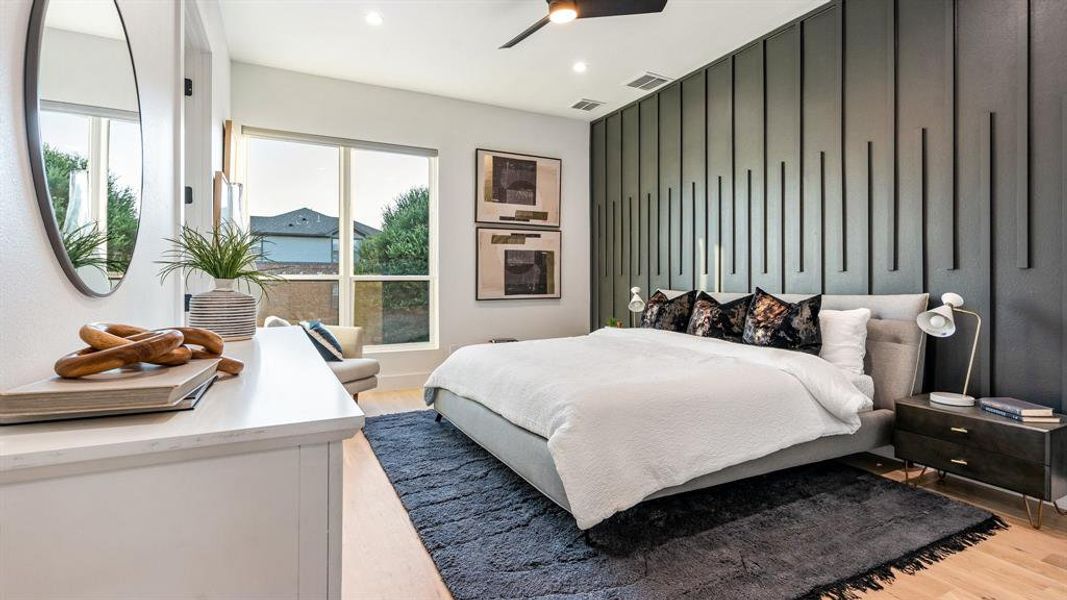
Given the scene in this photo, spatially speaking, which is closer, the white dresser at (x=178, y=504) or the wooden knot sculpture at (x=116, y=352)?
the white dresser at (x=178, y=504)

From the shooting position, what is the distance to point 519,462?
238 cm

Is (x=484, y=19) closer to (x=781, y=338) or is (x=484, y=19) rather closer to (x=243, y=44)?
(x=243, y=44)

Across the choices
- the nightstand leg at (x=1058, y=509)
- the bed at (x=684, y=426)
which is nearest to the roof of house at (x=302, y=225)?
the bed at (x=684, y=426)

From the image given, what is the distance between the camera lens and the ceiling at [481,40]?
3506 millimetres

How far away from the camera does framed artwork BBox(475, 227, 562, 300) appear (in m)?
5.37

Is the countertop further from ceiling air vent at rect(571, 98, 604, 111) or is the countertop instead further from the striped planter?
ceiling air vent at rect(571, 98, 604, 111)

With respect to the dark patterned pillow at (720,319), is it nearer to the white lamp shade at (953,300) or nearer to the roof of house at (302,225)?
the white lamp shade at (953,300)

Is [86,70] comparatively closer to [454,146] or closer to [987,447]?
[987,447]

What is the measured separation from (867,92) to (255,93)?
470 cm

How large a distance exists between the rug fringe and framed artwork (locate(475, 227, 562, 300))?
405cm

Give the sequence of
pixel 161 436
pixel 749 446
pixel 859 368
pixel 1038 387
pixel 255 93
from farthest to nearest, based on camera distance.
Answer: pixel 255 93 → pixel 859 368 → pixel 1038 387 → pixel 749 446 → pixel 161 436

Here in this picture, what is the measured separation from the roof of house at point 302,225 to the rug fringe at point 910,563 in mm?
4498

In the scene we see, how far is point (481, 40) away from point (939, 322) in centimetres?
352

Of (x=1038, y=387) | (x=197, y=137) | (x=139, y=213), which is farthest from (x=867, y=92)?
(x=197, y=137)
